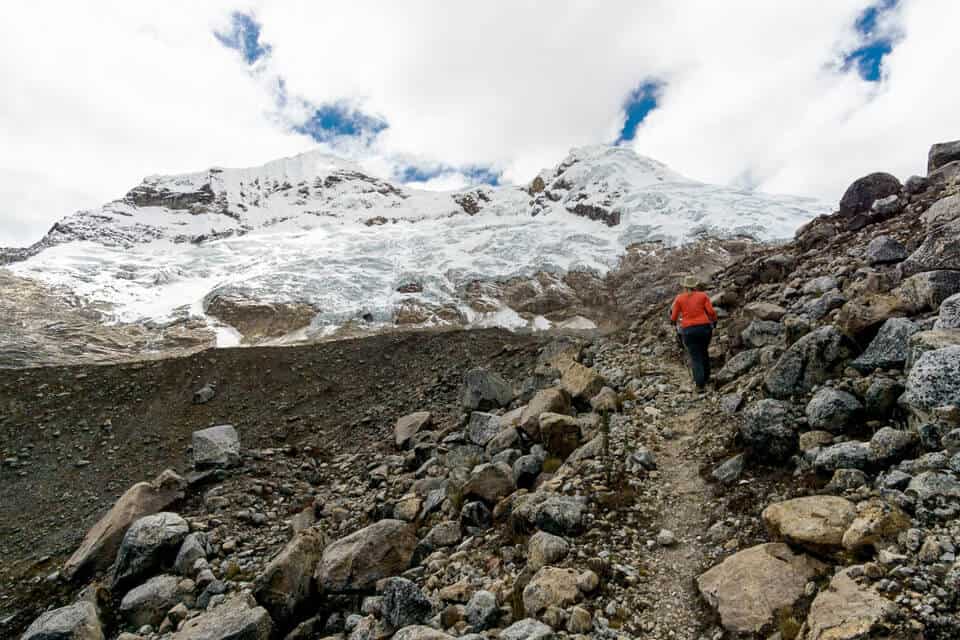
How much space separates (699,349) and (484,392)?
5141 millimetres

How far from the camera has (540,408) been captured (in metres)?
9.41

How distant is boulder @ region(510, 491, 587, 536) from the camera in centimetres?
595

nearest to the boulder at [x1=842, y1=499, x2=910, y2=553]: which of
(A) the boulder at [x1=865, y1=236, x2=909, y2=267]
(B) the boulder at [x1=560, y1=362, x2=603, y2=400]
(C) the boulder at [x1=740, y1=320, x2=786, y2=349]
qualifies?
(C) the boulder at [x1=740, y1=320, x2=786, y2=349]

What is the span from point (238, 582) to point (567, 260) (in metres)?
97.1

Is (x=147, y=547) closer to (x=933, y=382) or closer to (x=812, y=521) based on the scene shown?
(x=812, y=521)

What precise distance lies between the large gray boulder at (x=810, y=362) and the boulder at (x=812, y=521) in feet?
7.59

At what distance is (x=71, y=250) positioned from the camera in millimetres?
120438

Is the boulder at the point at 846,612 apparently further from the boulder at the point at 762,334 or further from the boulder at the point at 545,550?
the boulder at the point at 762,334

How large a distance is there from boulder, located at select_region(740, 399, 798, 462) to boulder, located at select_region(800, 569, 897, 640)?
2180mm

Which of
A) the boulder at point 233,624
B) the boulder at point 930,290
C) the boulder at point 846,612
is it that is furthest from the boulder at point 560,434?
the boulder at point 930,290

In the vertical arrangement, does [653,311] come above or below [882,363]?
above

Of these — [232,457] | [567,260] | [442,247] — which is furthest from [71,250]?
[232,457]

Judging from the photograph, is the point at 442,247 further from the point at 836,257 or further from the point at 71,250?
the point at 836,257

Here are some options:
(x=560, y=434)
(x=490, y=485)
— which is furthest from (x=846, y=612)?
(x=560, y=434)
